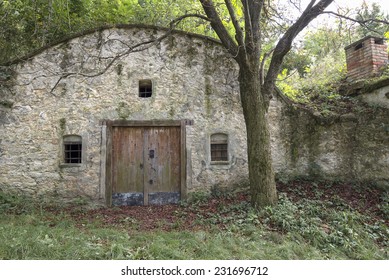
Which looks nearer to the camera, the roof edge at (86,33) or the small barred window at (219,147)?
the roof edge at (86,33)

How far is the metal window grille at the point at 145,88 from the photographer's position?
285 inches

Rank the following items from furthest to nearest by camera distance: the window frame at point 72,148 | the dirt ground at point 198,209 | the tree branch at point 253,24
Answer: the window frame at point 72,148, the tree branch at point 253,24, the dirt ground at point 198,209

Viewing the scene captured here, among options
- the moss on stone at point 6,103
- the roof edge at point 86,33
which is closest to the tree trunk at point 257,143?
the roof edge at point 86,33

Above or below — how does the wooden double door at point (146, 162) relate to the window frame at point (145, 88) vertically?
below

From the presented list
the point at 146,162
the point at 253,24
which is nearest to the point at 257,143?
the point at 253,24

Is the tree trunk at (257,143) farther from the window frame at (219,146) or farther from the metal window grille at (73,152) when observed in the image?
the metal window grille at (73,152)

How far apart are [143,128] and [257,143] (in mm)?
2889

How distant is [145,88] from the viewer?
24.1ft

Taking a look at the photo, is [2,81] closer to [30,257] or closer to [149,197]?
[149,197]

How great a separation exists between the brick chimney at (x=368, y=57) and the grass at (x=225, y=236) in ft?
10.8

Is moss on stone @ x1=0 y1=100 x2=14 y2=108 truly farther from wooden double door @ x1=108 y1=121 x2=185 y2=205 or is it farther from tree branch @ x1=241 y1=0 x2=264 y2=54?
tree branch @ x1=241 y1=0 x2=264 y2=54

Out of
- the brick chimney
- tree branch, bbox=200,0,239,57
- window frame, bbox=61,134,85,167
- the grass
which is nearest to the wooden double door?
window frame, bbox=61,134,85,167

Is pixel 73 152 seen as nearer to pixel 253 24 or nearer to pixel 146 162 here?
pixel 146 162
